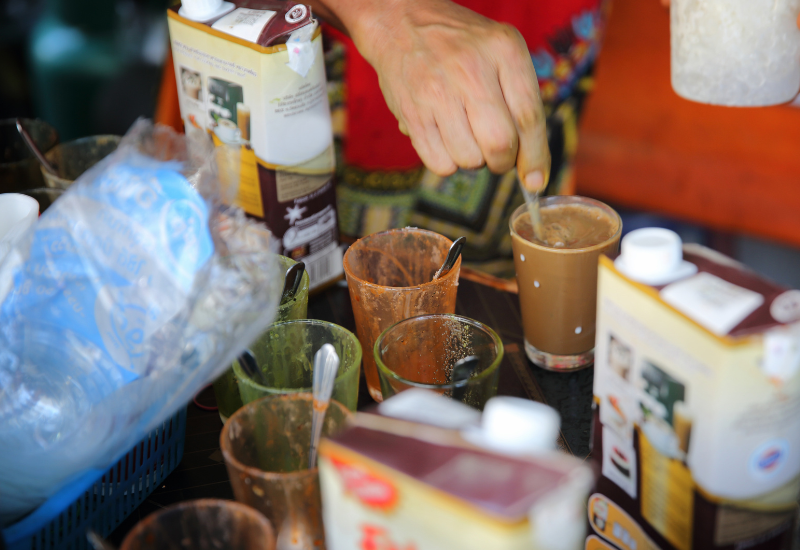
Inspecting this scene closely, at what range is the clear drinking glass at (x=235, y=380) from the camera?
31.8 inches

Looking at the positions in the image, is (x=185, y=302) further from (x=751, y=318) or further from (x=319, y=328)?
(x=751, y=318)

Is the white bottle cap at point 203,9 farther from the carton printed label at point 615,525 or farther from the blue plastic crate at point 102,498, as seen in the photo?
the carton printed label at point 615,525

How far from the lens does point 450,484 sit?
43 centimetres

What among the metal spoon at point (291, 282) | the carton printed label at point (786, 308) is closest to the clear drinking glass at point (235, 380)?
the metal spoon at point (291, 282)

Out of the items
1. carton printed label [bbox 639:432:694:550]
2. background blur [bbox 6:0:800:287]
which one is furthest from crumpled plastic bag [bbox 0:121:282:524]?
background blur [bbox 6:0:800:287]

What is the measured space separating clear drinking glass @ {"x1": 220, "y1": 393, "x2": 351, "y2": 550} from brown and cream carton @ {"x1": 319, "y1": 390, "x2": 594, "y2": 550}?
0.25ft

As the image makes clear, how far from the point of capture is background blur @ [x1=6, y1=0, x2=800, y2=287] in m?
2.24

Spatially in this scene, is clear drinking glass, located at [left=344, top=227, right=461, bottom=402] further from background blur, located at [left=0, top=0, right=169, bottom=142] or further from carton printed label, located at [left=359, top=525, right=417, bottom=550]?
background blur, located at [left=0, top=0, right=169, bottom=142]

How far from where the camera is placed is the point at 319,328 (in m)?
0.75

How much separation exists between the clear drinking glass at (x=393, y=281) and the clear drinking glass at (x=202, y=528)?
333 mm

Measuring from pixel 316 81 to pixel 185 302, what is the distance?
1.60 feet

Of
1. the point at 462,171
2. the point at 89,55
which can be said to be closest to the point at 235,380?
the point at 462,171

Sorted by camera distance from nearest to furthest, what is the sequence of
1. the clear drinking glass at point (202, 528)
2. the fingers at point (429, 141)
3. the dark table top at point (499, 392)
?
the clear drinking glass at point (202, 528) → the dark table top at point (499, 392) → the fingers at point (429, 141)

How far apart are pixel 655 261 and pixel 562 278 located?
0.36 meters
